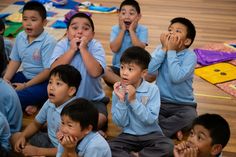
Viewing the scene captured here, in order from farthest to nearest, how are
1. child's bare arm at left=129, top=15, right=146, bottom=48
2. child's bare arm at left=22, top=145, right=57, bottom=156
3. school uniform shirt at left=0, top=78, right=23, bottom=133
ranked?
1. child's bare arm at left=129, top=15, right=146, bottom=48
2. school uniform shirt at left=0, top=78, right=23, bottom=133
3. child's bare arm at left=22, top=145, right=57, bottom=156

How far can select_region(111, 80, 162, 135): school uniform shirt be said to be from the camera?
1.97 m

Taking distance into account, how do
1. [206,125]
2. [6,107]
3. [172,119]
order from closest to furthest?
[206,125]
[6,107]
[172,119]

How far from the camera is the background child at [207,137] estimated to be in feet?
5.55

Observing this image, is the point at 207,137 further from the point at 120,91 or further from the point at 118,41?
the point at 118,41

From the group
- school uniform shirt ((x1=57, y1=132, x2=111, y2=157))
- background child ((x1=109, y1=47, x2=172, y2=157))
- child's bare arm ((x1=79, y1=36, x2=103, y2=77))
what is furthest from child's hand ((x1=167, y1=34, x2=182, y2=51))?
school uniform shirt ((x1=57, y1=132, x2=111, y2=157))

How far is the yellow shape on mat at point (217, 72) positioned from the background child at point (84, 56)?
113cm

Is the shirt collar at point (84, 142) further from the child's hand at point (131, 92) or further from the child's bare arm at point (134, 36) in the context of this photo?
the child's bare arm at point (134, 36)

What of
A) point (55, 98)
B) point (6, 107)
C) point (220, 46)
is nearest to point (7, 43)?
point (6, 107)

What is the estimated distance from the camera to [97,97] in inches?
98.1

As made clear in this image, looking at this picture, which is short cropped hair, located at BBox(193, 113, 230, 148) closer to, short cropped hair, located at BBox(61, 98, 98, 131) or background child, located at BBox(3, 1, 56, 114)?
short cropped hair, located at BBox(61, 98, 98, 131)

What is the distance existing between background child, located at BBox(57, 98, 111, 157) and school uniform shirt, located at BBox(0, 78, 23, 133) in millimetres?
583

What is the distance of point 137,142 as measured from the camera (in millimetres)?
2105

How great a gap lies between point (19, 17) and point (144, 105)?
2.62 meters

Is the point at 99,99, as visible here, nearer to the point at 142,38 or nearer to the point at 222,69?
the point at 142,38
